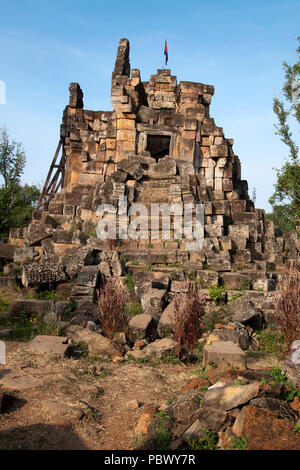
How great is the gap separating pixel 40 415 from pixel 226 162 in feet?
40.2

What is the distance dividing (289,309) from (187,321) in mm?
1742

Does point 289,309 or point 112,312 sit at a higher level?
point 289,309

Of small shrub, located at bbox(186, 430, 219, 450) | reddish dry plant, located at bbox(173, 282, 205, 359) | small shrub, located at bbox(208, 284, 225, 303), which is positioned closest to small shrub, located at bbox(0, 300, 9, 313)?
reddish dry plant, located at bbox(173, 282, 205, 359)

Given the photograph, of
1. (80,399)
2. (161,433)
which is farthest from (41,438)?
(161,433)

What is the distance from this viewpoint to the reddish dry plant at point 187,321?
682 centimetres

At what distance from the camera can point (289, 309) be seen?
6.35 metres

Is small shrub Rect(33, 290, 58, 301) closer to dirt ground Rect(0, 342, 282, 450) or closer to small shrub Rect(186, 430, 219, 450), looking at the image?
dirt ground Rect(0, 342, 282, 450)

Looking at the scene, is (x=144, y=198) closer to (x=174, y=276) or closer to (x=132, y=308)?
(x=174, y=276)

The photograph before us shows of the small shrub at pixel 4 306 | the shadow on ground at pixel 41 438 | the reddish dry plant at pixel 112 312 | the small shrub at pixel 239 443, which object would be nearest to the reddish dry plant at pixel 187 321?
the reddish dry plant at pixel 112 312
